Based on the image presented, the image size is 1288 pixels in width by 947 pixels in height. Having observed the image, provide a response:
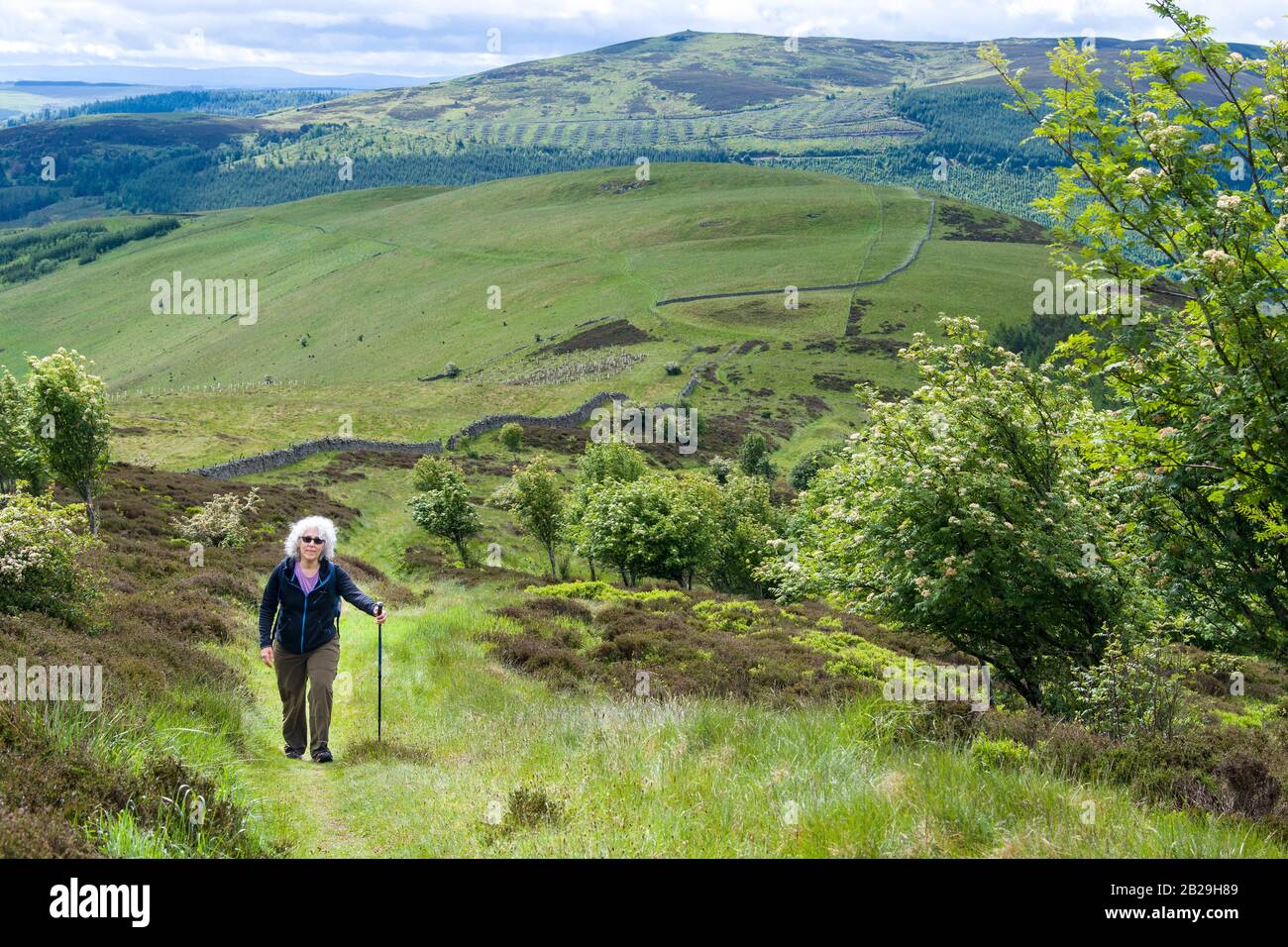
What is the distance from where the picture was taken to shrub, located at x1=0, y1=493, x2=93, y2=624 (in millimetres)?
10859

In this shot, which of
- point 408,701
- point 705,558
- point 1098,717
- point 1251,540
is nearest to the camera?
point 1251,540

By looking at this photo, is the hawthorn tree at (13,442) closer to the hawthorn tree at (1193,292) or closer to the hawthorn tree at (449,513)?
the hawthorn tree at (449,513)

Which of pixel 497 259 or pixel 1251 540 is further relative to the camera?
pixel 497 259

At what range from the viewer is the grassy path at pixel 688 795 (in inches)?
207

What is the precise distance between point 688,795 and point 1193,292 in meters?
6.92

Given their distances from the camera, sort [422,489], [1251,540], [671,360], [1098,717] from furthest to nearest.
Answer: [671,360] → [422,489] → [1098,717] → [1251,540]

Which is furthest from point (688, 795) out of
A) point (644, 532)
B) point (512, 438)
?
point (512, 438)

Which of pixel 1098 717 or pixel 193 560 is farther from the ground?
pixel 1098 717

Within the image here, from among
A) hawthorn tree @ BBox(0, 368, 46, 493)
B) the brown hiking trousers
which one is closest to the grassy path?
the brown hiking trousers

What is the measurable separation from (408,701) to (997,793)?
8.97 m

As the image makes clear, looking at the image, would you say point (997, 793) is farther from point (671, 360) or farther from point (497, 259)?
point (497, 259)

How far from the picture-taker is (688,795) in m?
6.22

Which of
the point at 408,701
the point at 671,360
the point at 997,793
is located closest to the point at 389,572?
the point at 408,701

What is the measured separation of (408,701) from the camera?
494 inches
